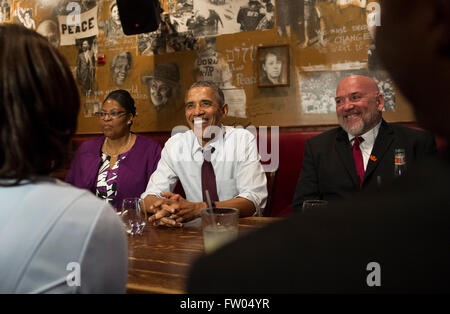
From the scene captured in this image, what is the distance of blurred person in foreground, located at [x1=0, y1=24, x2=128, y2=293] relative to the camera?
58cm

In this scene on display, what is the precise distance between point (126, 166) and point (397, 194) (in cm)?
261

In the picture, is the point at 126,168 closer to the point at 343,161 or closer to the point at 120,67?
the point at 343,161

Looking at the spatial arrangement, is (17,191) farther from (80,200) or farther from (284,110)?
(284,110)

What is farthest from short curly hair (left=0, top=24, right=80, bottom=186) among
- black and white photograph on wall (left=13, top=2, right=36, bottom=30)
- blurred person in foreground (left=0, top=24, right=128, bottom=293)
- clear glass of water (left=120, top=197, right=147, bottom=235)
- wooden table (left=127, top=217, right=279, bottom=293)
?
black and white photograph on wall (left=13, top=2, right=36, bottom=30)

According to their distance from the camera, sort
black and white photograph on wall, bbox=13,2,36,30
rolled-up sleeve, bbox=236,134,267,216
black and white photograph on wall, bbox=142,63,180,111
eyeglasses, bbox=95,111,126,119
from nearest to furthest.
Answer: rolled-up sleeve, bbox=236,134,267,216 < eyeglasses, bbox=95,111,126,119 < black and white photograph on wall, bbox=142,63,180,111 < black and white photograph on wall, bbox=13,2,36,30

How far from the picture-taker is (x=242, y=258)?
30 cm

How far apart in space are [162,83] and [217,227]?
3.02m

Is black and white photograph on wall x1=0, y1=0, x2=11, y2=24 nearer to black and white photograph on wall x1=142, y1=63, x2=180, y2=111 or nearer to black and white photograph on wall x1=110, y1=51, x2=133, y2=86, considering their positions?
black and white photograph on wall x1=110, y1=51, x2=133, y2=86

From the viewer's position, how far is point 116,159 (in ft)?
9.29

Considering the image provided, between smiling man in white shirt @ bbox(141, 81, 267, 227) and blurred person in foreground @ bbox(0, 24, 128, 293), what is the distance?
1571mm

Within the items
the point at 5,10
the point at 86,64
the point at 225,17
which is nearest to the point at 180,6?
the point at 225,17

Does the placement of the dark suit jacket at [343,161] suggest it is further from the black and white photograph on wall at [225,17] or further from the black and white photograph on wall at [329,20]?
the black and white photograph on wall at [225,17]

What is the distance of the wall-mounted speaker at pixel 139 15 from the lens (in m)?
3.40
